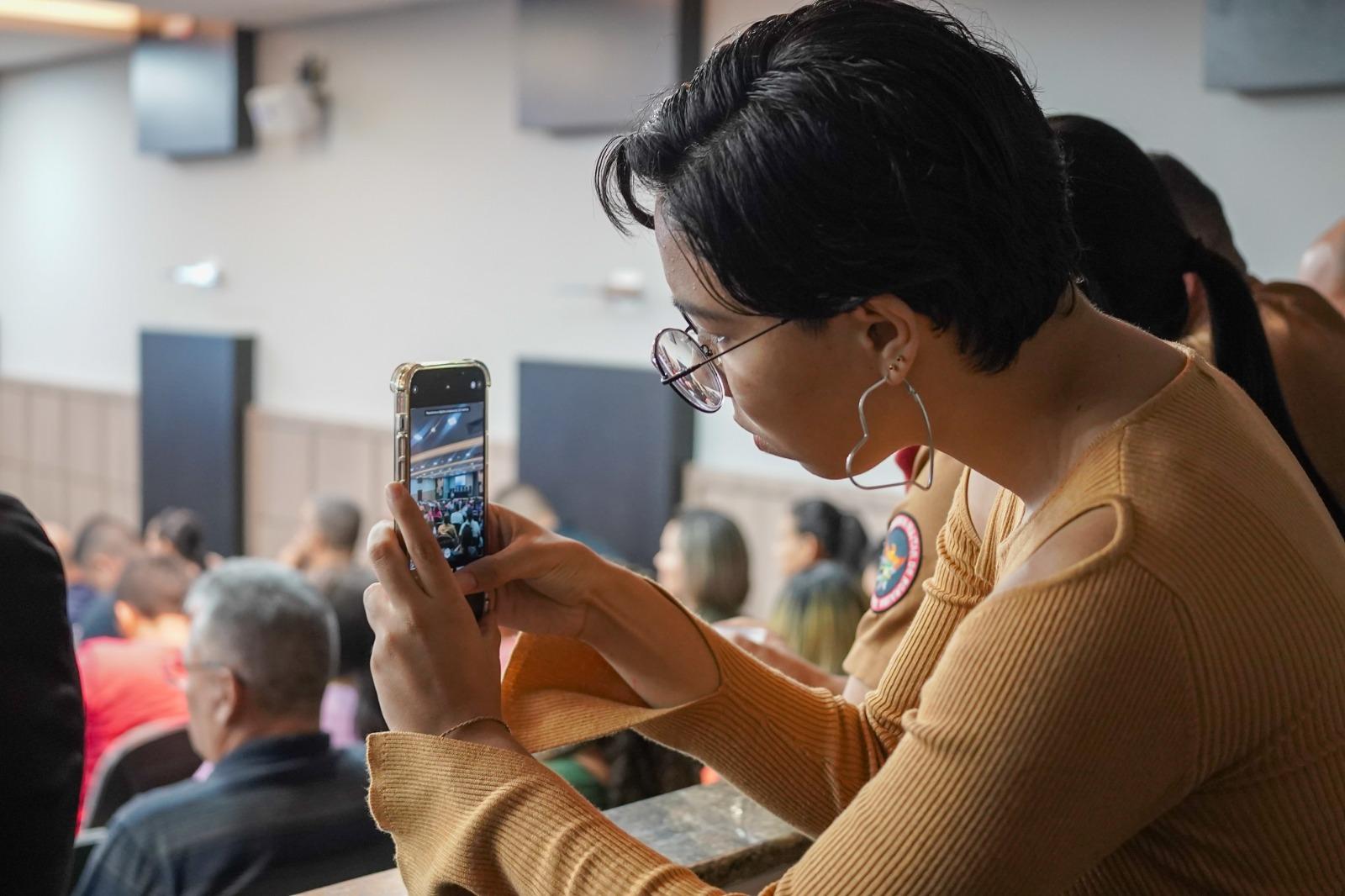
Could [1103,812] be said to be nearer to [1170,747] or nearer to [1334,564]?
[1170,747]

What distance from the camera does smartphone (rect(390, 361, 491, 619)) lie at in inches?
40.3

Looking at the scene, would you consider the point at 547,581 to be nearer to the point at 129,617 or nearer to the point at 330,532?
the point at 129,617

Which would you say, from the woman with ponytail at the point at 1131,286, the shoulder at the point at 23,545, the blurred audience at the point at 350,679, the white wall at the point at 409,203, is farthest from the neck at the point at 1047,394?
the white wall at the point at 409,203

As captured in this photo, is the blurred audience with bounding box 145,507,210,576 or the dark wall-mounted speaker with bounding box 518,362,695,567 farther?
the blurred audience with bounding box 145,507,210,576

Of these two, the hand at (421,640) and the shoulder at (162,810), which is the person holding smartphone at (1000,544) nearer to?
the hand at (421,640)

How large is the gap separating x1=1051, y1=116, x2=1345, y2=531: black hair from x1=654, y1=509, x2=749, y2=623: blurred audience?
106 inches

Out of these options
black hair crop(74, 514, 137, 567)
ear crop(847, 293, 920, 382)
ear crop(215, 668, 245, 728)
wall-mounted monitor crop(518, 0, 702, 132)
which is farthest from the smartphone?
black hair crop(74, 514, 137, 567)

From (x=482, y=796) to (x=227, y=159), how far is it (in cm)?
741

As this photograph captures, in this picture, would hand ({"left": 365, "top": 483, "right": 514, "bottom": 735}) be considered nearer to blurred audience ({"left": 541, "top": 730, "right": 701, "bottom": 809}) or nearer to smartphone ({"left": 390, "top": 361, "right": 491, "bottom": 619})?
smartphone ({"left": 390, "top": 361, "right": 491, "bottom": 619})

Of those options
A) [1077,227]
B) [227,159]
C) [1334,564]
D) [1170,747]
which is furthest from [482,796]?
[227,159]

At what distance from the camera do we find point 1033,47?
13.8 ft

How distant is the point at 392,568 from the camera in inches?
35.1

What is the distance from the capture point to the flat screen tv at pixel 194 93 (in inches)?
289

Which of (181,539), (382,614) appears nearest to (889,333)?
(382,614)
